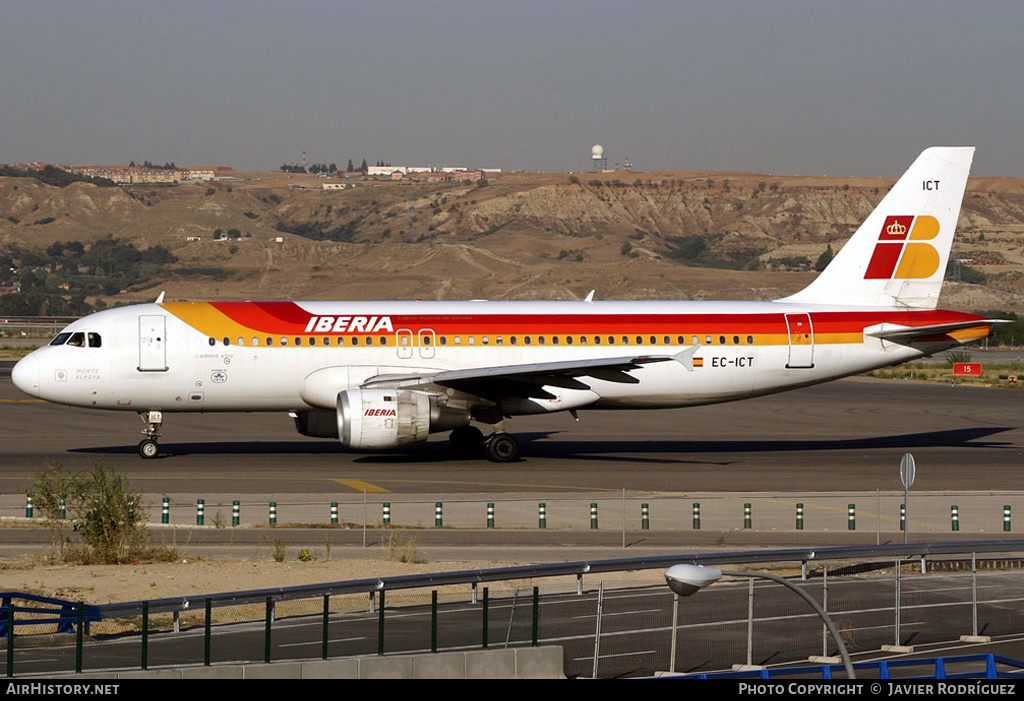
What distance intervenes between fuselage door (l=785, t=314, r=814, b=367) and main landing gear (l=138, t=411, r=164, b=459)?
18.2 metres

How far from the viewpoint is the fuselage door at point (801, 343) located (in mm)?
40562

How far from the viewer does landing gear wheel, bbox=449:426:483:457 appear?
42.3 m

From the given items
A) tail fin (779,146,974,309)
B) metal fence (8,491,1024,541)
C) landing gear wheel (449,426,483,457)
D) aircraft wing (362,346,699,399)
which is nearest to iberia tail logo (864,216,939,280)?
tail fin (779,146,974,309)

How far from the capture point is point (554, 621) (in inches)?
695

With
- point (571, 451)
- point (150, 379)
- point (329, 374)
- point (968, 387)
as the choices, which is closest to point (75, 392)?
point (150, 379)

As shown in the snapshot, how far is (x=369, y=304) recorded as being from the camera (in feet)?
132

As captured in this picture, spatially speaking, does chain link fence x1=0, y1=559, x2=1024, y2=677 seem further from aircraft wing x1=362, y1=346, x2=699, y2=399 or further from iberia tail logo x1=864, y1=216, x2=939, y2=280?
iberia tail logo x1=864, y1=216, x2=939, y2=280

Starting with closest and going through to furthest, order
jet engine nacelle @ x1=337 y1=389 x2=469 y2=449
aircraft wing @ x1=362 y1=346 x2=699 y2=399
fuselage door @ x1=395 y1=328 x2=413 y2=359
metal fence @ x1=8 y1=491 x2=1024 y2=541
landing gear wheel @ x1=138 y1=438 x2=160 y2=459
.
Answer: metal fence @ x1=8 y1=491 x2=1024 y2=541
jet engine nacelle @ x1=337 y1=389 x2=469 y2=449
aircraft wing @ x1=362 y1=346 x2=699 y2=399
fuselage door @ x1=395 y1=328 x2=413 y2=359
landing gear wheel @ x1=138 y1=438 x2=160 y2=459

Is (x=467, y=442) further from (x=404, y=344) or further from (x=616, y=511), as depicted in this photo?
(x=616, y=511)

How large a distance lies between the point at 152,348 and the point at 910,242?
22465mm

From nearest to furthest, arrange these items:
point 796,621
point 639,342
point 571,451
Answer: point 796,621
point 639,342
point 571,451

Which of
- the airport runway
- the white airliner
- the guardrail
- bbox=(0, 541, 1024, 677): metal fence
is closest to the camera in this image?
the guardrail
